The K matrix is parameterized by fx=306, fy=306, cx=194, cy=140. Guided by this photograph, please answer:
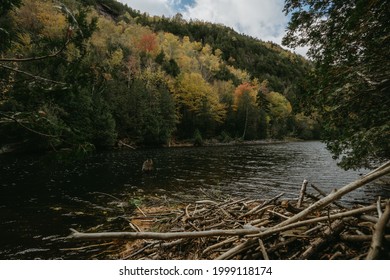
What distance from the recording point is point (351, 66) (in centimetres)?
857

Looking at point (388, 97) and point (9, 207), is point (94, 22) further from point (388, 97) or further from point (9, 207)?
point (9, 207)

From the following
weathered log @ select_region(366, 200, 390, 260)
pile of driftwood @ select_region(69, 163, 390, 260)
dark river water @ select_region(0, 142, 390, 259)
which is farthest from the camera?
dark river water @ select_region(0, 142, 390, 259)

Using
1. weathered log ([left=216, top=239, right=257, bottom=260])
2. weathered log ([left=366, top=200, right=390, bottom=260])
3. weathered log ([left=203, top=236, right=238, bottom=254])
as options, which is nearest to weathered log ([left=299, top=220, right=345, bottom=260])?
weathered log ([left=216, top=239, right=257, bottom=260])

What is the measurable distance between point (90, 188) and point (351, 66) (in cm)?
1562

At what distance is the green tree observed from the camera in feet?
23.5

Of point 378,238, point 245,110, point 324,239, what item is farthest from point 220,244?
point 245,110

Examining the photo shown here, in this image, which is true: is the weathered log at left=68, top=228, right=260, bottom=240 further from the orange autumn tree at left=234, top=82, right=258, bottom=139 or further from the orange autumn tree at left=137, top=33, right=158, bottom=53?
the orange autumn tree at left=137, top=33, right=158, bottom=53

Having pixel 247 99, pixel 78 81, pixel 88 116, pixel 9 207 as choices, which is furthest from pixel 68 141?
pixel 247 99

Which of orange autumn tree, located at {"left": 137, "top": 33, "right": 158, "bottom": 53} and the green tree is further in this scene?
orange autumn tree, located at {"left": 137, "top": 33, "right": 158, "bottom": 53}

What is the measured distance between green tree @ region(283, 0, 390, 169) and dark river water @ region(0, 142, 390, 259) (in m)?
2.89

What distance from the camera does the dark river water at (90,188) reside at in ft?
33.1

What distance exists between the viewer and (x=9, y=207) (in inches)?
545

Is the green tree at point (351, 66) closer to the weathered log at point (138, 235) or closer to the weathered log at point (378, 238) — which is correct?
the weathered log at point (378, 238)

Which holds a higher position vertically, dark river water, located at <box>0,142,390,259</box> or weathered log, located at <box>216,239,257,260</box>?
weathered log, located at <box>216,239,257,260</box>
